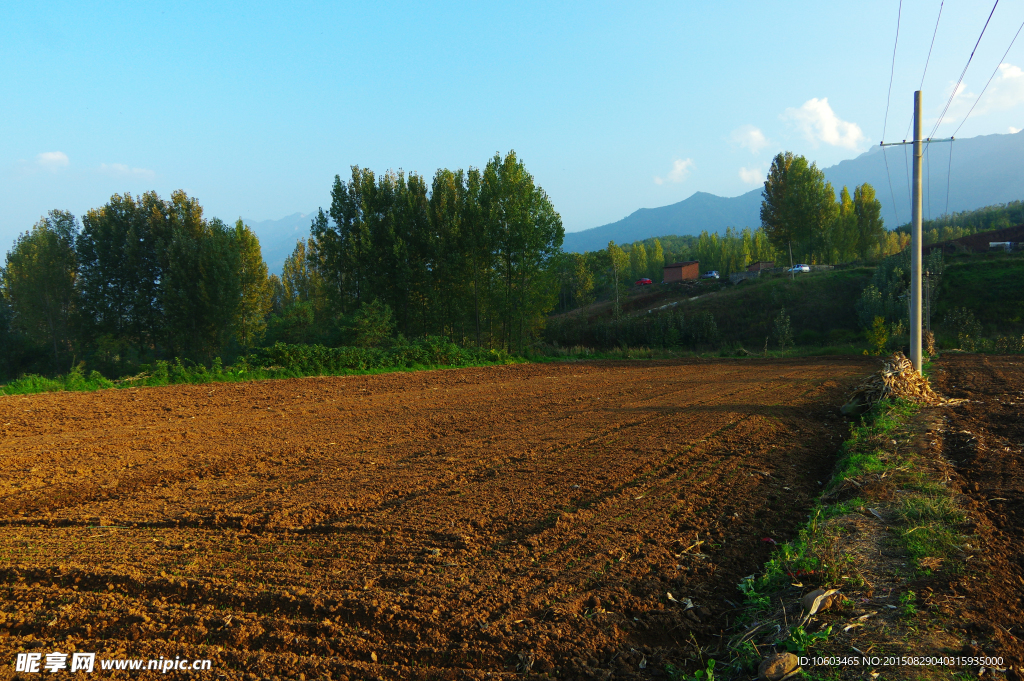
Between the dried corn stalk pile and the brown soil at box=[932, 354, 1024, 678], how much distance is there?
→ 2.26 ft

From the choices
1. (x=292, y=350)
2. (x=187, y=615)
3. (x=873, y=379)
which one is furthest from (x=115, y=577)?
(x=292, y=350)

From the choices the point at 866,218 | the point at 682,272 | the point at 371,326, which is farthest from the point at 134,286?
the point at 866,218

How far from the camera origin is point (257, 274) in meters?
36.7

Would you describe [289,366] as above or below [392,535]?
above

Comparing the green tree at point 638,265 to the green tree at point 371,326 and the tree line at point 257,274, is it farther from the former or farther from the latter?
the green tree at point 371,326

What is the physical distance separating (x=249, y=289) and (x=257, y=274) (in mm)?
1479

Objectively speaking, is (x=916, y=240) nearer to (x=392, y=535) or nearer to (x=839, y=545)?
(x=839, y=545)

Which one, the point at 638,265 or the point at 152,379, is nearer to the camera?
the point at 152,379

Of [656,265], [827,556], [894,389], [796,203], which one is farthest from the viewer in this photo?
[656,265]

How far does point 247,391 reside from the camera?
A: 15062 mm

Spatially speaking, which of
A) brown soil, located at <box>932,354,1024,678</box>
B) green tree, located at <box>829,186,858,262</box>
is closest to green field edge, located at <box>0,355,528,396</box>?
brown soil, located at <box>932,354,1024,678</box>

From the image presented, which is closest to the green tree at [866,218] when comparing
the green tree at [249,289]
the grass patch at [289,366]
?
the grass patch at [289,366]

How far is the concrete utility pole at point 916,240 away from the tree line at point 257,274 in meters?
21.0

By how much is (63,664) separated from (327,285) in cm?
3283
